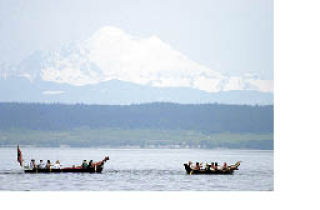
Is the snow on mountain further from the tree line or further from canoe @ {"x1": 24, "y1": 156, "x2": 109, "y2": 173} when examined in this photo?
canoe @ {"x1": 24, "y1": 156, "x2": 109, "y2": 173}

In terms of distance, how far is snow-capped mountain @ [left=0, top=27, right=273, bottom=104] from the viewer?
37344mm

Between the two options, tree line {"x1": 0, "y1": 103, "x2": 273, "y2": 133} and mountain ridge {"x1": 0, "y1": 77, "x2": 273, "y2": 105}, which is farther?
tree line {"x1": 0, "y1": 103, "x2": 273, "y2": 133}

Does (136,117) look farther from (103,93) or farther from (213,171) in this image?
(213,171)

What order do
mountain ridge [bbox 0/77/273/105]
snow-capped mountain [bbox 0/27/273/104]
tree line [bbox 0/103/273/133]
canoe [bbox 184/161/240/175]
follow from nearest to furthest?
canoe [bbox 184/161/240/175] < snow-capped mountain [bbox 0/27/273/104] < mountain ridge [bbox 0/77/273/105] < tree line [bbox 0/103/273/133]

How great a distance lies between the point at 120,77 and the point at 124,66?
4.18 feet

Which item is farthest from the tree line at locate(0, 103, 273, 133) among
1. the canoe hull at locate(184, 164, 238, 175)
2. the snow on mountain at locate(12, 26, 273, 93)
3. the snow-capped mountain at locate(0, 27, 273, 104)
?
the canoe hull at locate(184, 164, 238, 175)

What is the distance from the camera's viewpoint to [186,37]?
35625mm

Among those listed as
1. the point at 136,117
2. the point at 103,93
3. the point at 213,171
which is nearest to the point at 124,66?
the point at 103,93

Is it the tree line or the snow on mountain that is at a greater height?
the snow on mountain

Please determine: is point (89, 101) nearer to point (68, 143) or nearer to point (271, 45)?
point (68, 143)

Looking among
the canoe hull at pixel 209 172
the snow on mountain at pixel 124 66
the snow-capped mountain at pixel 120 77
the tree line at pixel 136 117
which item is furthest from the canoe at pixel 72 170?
the tree line at pixel 136 117

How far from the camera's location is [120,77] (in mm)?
41531

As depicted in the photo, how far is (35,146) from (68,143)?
279cm
